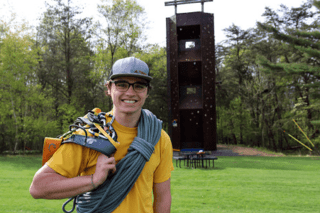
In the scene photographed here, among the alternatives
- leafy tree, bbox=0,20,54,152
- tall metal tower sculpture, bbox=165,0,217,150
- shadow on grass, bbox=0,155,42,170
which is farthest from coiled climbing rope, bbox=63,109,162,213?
leafy tree, bbox=0,20,54,152

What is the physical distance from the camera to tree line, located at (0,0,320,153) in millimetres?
19812

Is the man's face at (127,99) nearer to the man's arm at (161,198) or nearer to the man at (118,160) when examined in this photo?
the man at (118,160)

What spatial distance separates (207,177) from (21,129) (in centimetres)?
1782

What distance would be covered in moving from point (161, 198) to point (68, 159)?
721 mm

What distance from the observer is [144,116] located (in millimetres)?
1652

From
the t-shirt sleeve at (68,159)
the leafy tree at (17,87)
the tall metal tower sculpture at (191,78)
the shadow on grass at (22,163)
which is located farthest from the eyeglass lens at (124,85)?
the leafy tree at (17,87)

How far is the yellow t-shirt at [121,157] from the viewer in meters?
1.32

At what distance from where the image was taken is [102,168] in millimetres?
1311

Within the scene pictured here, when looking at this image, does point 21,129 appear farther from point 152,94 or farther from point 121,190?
point 121,190

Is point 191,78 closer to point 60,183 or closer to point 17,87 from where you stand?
point 17,87

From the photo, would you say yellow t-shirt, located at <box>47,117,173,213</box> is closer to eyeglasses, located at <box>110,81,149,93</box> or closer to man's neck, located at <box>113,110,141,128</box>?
man's neck, located at <box>113,110,141,128</box>

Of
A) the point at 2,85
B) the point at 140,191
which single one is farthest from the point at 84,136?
the point at 2,85

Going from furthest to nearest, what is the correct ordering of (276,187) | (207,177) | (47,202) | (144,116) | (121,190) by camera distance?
(207,177) < (276,187) < (47,202) < (144,116) < (121,190)

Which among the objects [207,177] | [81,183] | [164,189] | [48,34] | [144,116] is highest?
[48,34]
